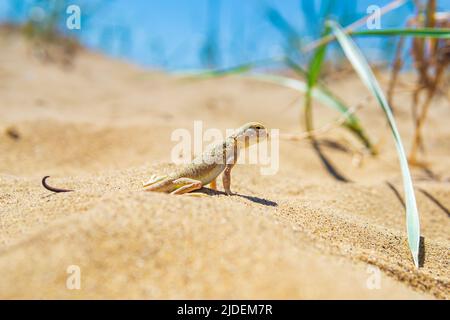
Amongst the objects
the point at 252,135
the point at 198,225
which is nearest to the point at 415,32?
the point at 252,135

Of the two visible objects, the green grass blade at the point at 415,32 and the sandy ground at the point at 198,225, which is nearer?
the sandy ground at the point at 198,225

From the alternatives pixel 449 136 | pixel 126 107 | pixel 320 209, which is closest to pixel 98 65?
pixel 126 107

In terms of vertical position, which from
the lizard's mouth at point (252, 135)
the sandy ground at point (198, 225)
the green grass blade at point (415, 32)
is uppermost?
the green grass blade at point (415, 32)

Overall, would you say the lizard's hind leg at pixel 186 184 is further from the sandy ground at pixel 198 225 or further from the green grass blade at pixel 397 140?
the green grass blade at pixel 397 140

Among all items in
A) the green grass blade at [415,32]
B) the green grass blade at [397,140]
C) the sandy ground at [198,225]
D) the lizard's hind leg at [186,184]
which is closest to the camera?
the sandy ground at [198,225]

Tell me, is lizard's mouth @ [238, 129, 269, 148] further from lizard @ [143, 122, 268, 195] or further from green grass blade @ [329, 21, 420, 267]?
green grass blade @ [329, 21, 420, 267]

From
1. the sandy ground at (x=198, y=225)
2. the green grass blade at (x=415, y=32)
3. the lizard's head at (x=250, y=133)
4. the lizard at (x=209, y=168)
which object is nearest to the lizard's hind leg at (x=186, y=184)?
the lizard at (x=209, y=168)

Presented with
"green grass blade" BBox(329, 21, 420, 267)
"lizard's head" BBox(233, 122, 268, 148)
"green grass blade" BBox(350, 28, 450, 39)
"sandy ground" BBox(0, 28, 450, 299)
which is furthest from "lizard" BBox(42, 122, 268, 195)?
"green grass blade" BBox(350, 28, 450, 39)
